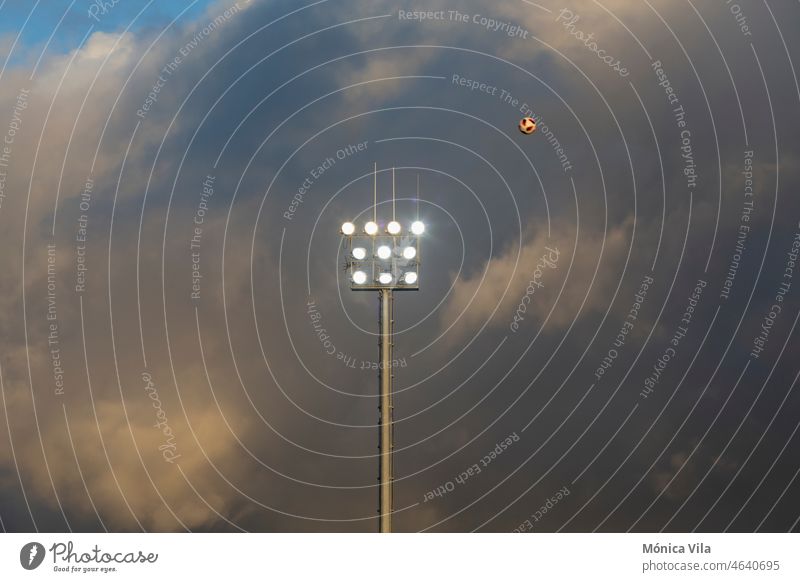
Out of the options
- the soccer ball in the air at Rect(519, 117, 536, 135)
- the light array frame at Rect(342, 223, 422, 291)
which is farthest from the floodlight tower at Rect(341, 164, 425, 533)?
the soccer ball in the air at Rect(519, 117, 536, 135)

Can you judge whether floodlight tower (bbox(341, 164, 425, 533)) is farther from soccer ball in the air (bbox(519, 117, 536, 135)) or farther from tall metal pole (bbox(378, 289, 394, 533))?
soccer ball in the air (bbox(519, 117, 536, 135))

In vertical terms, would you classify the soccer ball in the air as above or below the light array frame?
above

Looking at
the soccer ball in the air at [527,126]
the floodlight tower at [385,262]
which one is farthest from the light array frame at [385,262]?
the soccer ball in the air at [527,126]

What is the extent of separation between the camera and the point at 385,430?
1688 inches

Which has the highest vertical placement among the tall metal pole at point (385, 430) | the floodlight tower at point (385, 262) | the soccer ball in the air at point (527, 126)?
the soccer ball in the air at point (527, 126)

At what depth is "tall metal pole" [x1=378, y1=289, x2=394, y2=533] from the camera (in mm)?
41906

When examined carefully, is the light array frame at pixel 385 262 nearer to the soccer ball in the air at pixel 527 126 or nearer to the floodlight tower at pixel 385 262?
the floodlight tower at pixel 385 262

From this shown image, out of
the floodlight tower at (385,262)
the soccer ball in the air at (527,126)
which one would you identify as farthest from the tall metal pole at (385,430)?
the soccer ball in the air at (527,126)

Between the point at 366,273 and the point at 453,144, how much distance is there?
11020 mm

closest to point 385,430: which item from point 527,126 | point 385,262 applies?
point 385,262

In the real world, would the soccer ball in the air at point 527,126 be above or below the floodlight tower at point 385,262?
above

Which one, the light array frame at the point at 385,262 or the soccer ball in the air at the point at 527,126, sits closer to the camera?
the soccer ball in the air at the point at 527,126

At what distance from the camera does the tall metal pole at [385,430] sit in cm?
4191
